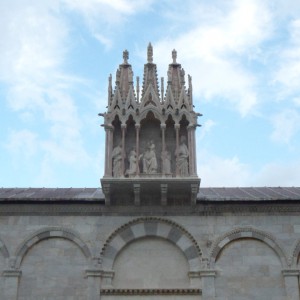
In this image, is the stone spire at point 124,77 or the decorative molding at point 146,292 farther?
the stone spire at point 124,77

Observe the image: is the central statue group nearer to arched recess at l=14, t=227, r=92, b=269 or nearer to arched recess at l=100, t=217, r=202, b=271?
arched recess at l=100, t=217, r=202, b=271

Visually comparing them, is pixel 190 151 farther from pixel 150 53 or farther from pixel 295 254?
pixel 295 254

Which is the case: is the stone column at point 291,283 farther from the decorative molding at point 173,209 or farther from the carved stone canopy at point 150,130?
the carved stone canopy at point 150,130

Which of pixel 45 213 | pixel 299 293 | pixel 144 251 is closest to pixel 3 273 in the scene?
pixel 45 213

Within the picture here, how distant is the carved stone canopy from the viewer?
2011 cm

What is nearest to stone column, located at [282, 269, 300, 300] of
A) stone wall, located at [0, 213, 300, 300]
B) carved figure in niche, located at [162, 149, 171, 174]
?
stone wall, located at [0, 213, 300, 300]

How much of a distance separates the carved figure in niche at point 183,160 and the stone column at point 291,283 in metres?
4.67

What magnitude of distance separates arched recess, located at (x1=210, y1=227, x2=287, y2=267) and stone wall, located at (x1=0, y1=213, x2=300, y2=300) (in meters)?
0.03

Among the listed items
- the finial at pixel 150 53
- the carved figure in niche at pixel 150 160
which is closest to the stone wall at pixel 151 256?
the carved figure in niche at pixel 150 160

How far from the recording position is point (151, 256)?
64.3 ft

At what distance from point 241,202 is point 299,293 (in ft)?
11.7

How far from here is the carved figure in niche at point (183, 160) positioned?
20.0 m

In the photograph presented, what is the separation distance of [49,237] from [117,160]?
3526mm

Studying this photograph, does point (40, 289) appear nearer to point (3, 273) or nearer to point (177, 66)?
point (3, 273)
